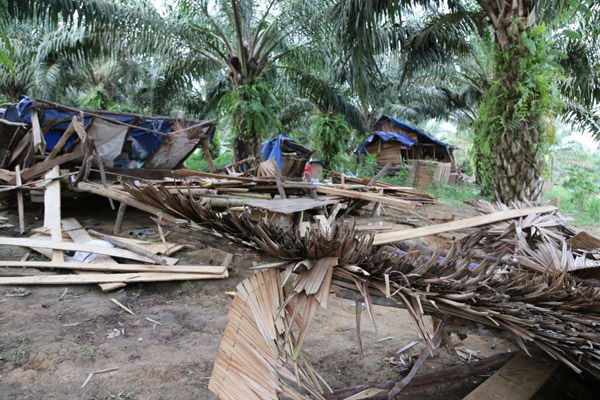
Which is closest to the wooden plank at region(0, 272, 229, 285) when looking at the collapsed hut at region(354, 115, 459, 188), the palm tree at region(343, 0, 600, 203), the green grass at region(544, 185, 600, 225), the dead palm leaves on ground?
the dead palm leaves on ground

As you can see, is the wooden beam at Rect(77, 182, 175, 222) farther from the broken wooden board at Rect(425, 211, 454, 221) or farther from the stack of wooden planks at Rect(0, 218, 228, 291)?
the broken wooden board at Rect(425, 211, 454, 221)

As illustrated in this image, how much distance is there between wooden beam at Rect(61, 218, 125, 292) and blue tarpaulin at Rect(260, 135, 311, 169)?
22.2ft

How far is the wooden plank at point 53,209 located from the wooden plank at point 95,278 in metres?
0.50

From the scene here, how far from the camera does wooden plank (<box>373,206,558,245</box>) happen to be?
9.27 ft

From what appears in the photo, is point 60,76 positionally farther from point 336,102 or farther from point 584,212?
point 584,212

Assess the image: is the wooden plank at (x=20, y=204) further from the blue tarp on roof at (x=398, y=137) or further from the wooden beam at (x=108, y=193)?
the blue tarp on roof at (x=398, y=137)

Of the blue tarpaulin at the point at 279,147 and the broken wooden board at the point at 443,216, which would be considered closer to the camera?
the broken wooden board at the point at 443,216

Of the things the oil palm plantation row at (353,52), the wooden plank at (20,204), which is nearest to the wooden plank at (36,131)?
the wooden plank at (20,204)

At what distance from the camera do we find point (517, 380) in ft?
6.88

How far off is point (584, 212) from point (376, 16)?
7532mm

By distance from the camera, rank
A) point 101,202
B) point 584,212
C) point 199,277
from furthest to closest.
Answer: point 584,212, point 101,202, point 199,277

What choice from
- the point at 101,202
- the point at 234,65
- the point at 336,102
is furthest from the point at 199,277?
the point at 336,102

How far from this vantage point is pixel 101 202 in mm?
6879

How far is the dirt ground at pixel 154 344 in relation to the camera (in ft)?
7.40
